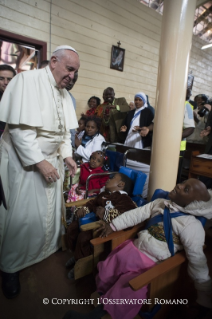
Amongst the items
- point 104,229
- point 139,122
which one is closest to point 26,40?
point 139,122

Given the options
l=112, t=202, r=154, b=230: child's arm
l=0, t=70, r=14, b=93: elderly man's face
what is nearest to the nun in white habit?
l=112, t=202, r=154, b=230: child's arm

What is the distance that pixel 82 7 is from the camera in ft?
16.0

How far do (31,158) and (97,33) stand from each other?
16.9 feet

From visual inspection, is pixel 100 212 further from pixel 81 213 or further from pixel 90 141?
pixel 90 141

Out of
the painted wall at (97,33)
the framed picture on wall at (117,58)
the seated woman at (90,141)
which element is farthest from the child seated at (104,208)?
the framed picture on wall at (117,58)

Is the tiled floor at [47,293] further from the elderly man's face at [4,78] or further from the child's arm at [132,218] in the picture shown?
the elderly man's face at [4,78]

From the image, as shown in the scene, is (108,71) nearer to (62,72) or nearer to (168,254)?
(62,72)

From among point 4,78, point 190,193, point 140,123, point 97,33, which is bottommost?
point 190,193

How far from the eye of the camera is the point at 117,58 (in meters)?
5.79

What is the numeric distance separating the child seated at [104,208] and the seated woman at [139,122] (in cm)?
115

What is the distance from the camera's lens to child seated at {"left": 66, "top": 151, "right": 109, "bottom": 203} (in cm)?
264

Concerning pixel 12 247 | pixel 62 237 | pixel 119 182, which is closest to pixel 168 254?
pixel 119 182

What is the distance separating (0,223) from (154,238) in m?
1.34

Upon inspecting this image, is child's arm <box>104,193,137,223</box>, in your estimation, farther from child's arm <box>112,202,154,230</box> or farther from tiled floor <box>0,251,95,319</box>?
tiled floor <box>0,251,95,319</box>
